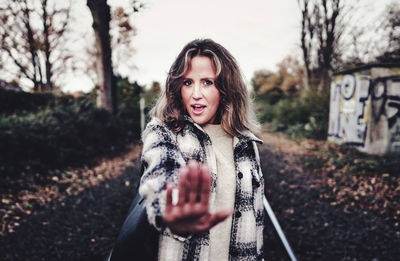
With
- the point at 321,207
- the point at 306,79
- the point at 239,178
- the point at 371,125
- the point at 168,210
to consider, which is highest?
the point at 306,79

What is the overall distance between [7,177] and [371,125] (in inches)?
408

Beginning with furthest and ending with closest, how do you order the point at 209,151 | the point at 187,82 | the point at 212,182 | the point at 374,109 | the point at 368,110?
the point at 368,110
the point at 374,109
the point at 187,82
the point at 209,151
the point at 212,182

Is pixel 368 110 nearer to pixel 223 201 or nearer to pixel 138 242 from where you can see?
pixel 223 201

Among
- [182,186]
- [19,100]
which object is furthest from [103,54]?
[182,186]

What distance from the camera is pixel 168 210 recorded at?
32.8 inches

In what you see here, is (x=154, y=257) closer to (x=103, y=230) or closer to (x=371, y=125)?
(x=103, y=230)

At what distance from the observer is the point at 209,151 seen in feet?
5.01

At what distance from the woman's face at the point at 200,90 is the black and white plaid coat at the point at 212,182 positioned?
4.8 inches

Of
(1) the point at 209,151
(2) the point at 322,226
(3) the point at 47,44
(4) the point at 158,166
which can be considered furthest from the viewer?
(3) the point at 47,44

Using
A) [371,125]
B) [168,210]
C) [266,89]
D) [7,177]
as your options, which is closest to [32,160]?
[7,177]

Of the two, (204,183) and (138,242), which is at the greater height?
(204,183)

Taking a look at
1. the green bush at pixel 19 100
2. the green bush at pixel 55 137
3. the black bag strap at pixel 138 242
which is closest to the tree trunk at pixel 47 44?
the green bush at pixel 19 100

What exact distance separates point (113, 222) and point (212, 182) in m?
3.57

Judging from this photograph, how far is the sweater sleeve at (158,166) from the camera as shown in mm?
1036
